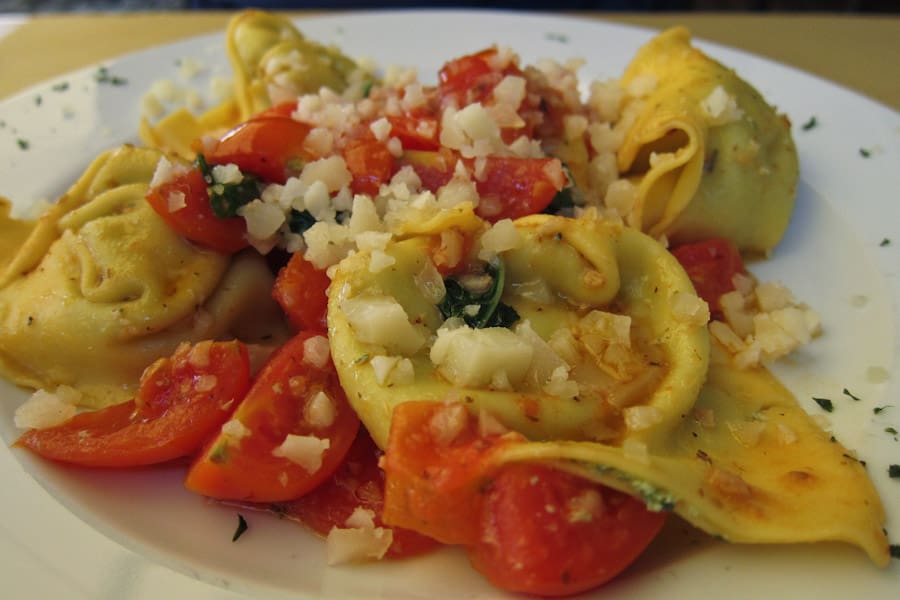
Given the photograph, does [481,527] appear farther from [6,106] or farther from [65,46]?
[65,46]

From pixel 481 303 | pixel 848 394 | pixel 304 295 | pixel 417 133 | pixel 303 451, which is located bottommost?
pixel 848 394

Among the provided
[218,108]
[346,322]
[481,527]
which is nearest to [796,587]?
[481,527]

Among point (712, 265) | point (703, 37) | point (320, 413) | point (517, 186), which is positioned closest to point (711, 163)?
point (712, 265)

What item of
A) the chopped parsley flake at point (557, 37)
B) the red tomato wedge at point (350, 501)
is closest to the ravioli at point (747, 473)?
the red tomato wedge at point (350, 501)

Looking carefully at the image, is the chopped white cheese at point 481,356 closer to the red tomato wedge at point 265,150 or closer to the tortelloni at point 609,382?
the tortelloni at point 609,382

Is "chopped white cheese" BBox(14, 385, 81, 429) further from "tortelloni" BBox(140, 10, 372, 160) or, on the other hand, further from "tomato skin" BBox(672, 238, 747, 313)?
"tomato skin" BBox(672, 238, 747, 313)

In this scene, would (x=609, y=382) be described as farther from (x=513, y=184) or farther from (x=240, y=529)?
(x=240, y=529)
